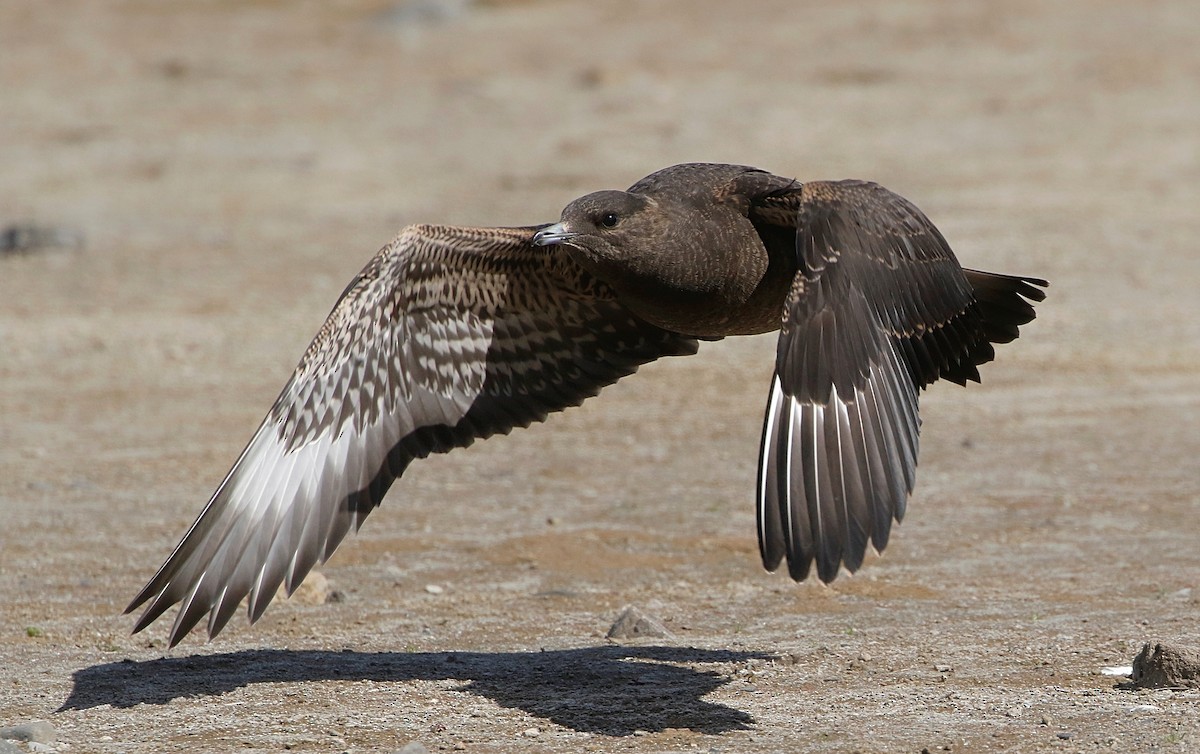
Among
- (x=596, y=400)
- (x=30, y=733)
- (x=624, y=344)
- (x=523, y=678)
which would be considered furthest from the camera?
(x=596, y=400)

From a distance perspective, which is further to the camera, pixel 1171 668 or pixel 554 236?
pixel 554 236

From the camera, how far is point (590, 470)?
348 inches

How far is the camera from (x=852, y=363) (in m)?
5.30

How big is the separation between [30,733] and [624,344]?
2465 millimetres

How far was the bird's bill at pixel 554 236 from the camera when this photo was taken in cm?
589

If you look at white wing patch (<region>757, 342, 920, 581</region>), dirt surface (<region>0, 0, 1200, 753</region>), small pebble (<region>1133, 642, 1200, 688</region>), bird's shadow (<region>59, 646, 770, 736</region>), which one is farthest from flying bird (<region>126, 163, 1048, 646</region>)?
small pebble (<region>1133, 642, 1200, 688</region>)

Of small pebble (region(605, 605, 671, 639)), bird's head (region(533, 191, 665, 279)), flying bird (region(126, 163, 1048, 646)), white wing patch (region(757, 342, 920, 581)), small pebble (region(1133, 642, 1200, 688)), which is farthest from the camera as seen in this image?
small pebble (region(605, 605, 671, 639))

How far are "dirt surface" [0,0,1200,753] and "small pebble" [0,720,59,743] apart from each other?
43mm

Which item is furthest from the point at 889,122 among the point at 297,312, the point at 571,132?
the point at 297,312

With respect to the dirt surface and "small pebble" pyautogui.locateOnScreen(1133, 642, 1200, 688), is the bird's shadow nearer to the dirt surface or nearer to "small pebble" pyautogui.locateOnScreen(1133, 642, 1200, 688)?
the dirt surface

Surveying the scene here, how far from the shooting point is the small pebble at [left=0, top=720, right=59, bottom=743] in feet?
17.1

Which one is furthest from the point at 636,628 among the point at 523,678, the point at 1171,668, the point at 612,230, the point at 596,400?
the point at 596,400

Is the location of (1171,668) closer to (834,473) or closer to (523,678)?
(834,473)

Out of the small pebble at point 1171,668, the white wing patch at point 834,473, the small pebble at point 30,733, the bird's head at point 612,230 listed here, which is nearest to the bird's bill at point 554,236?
the bird's head at point 612,230
